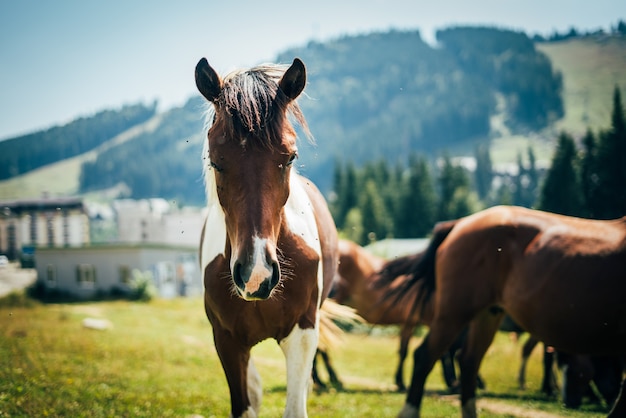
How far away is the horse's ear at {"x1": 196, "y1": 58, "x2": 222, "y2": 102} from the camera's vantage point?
10.9 ft

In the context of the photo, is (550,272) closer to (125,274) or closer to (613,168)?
(613,168)

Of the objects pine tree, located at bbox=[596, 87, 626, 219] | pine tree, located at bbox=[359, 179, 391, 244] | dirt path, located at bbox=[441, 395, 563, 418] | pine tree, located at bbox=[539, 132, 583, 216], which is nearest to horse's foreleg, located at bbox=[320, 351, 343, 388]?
dirt path, located at bbox=[441, 395, 563, 418]

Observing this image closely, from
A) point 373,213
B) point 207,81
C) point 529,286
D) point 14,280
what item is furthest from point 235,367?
point 373,213

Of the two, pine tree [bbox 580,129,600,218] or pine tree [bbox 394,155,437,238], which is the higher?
pine tree [bbox 580,129,600,218]

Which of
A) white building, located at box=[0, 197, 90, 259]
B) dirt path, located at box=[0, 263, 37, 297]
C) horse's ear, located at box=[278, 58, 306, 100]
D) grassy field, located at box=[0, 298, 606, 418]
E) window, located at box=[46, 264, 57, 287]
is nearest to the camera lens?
horse's ear, located at box=[278, 58, 306, 100]

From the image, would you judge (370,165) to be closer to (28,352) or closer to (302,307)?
(28,352)

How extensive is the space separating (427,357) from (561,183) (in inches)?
914

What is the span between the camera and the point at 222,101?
333cm

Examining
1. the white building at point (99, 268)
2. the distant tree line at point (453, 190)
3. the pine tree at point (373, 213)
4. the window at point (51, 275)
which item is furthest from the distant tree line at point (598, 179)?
the pine tree at point (373, 213)

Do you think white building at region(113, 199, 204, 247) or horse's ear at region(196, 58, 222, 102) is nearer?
horse's ear at region(196, 58, 222, 102)

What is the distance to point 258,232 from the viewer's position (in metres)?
2.92

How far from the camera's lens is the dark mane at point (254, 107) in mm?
3162

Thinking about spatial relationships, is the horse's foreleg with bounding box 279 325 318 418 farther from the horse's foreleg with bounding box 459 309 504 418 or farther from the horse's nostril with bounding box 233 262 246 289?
the horse's foreleg with bounding box 459 309 504 418

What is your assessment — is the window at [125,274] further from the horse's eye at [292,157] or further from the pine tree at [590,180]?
the horse's eye at [292,157]
